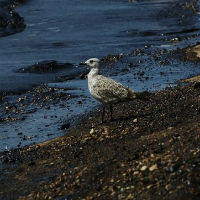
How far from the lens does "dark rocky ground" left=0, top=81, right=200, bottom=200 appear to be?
8883 millimetres

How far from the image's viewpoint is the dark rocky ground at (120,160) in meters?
8.88

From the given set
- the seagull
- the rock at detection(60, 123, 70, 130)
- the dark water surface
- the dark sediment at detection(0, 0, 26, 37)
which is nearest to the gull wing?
the seagull

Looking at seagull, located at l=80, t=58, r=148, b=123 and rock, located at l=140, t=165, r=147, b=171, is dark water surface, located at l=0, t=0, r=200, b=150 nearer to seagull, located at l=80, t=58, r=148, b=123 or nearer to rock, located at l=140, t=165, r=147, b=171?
seagull, located at l=80, t=58, r=148, b=123

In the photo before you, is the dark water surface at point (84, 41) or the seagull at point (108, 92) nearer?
the seagull at point (108, 92)

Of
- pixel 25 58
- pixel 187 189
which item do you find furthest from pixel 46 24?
pixel 187 189

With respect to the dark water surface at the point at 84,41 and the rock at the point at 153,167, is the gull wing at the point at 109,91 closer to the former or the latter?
the dark water surface at the point at 84,41

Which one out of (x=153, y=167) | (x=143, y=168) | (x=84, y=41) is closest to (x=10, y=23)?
(x=84, y=41)

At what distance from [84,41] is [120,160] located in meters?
22.4

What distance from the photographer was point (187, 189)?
8305 mm

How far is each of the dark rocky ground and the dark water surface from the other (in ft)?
7.07

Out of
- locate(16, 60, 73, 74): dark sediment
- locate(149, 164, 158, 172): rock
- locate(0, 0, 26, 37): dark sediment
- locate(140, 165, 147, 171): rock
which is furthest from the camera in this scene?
locate(0, 0, 26, 37): dark sediment

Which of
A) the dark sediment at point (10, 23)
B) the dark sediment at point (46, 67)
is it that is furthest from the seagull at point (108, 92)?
the dark sediment at point (10, 23)

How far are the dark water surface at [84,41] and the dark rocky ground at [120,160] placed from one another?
2156 mm

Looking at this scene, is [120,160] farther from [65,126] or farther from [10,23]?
[10,23]
